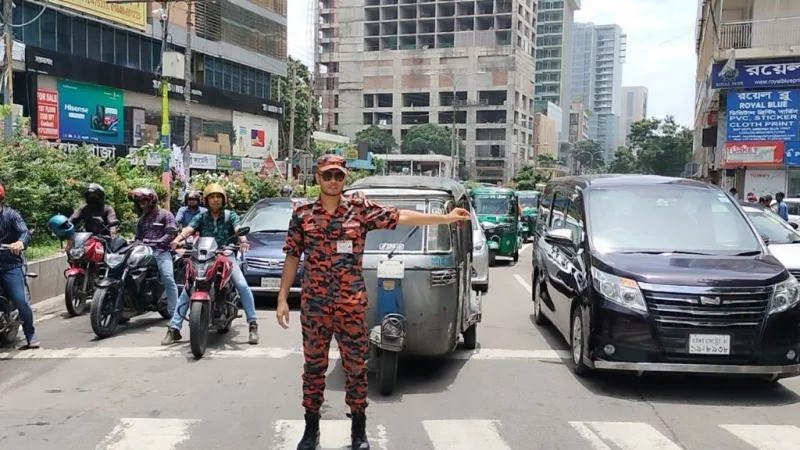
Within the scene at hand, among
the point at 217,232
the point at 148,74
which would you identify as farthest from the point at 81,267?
the point at 148,74

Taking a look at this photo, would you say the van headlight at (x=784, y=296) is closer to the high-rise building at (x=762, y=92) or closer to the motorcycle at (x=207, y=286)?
the motorcycle at (x=207, y=286)

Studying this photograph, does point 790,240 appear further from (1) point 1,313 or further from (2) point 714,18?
(2) point 714,18

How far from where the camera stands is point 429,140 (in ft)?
344

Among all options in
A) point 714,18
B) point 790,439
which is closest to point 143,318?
point 790,439

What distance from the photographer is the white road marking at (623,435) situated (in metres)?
4.85

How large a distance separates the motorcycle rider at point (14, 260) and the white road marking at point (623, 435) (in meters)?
5.57

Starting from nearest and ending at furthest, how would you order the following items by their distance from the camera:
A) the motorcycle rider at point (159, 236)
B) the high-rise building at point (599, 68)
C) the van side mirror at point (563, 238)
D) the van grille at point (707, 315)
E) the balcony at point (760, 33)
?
1. the van grille at point (707, 315)
2. the van side mirror at point (563, 238)
3. the motorcycle rider at point (159, 236)
4. the balcony at point (760, 33)
5. the high-rise building at point (599, 68)

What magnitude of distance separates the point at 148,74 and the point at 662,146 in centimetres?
4788

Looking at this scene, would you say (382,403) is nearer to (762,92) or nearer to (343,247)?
(343,247)

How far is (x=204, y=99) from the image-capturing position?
45.3 metres

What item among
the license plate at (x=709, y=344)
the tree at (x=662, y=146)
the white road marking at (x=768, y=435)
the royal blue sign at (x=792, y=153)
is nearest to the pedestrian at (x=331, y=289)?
the white road marking at (x=768, y=435)

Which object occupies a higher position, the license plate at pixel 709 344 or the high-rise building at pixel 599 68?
the high-rise building at pixel 599 68

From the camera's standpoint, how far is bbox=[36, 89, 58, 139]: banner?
31.5 m

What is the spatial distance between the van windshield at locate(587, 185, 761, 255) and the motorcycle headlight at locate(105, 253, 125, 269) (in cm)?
532
